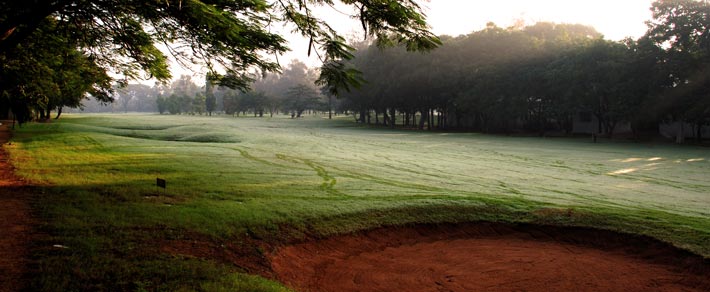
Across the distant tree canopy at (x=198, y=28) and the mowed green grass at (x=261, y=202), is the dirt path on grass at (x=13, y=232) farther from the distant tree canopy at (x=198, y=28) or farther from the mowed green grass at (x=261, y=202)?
the distant tree canopy at (x=198, y=28)

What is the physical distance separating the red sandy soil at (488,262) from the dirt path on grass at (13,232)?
2850 millimetres

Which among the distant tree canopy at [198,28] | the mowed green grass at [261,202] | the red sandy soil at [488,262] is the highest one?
the distant tree canopy at [198,28]

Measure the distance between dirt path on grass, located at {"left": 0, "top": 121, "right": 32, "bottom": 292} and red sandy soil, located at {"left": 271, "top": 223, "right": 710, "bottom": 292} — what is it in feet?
9.35

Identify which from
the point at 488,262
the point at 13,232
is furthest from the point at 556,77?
the point at 13,232

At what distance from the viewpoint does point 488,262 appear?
22.0 ft

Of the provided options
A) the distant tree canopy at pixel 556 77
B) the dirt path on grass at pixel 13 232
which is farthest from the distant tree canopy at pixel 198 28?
the distant tree canopy at pixel 556 77

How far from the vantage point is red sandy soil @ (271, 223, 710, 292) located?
5840 mm

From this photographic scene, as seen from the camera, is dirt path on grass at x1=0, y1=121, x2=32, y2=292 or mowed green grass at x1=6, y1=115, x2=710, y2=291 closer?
dirt path on grass at x1=0, y1=121, x2=32, y2=292

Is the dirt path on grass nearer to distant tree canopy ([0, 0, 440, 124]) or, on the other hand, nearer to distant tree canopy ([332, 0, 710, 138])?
distant tree canopy ([0, 0, 440, 124])

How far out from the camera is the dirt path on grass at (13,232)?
4586 millimetres

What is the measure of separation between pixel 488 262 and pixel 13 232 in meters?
7.00

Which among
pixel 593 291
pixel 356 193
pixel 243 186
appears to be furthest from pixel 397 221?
pixel 243 186

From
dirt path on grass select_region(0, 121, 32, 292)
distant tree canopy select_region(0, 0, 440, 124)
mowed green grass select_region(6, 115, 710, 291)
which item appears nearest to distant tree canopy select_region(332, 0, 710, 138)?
mowed green grass select_region(6, 115, 710, 291)

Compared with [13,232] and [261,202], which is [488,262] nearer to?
[261,202]
